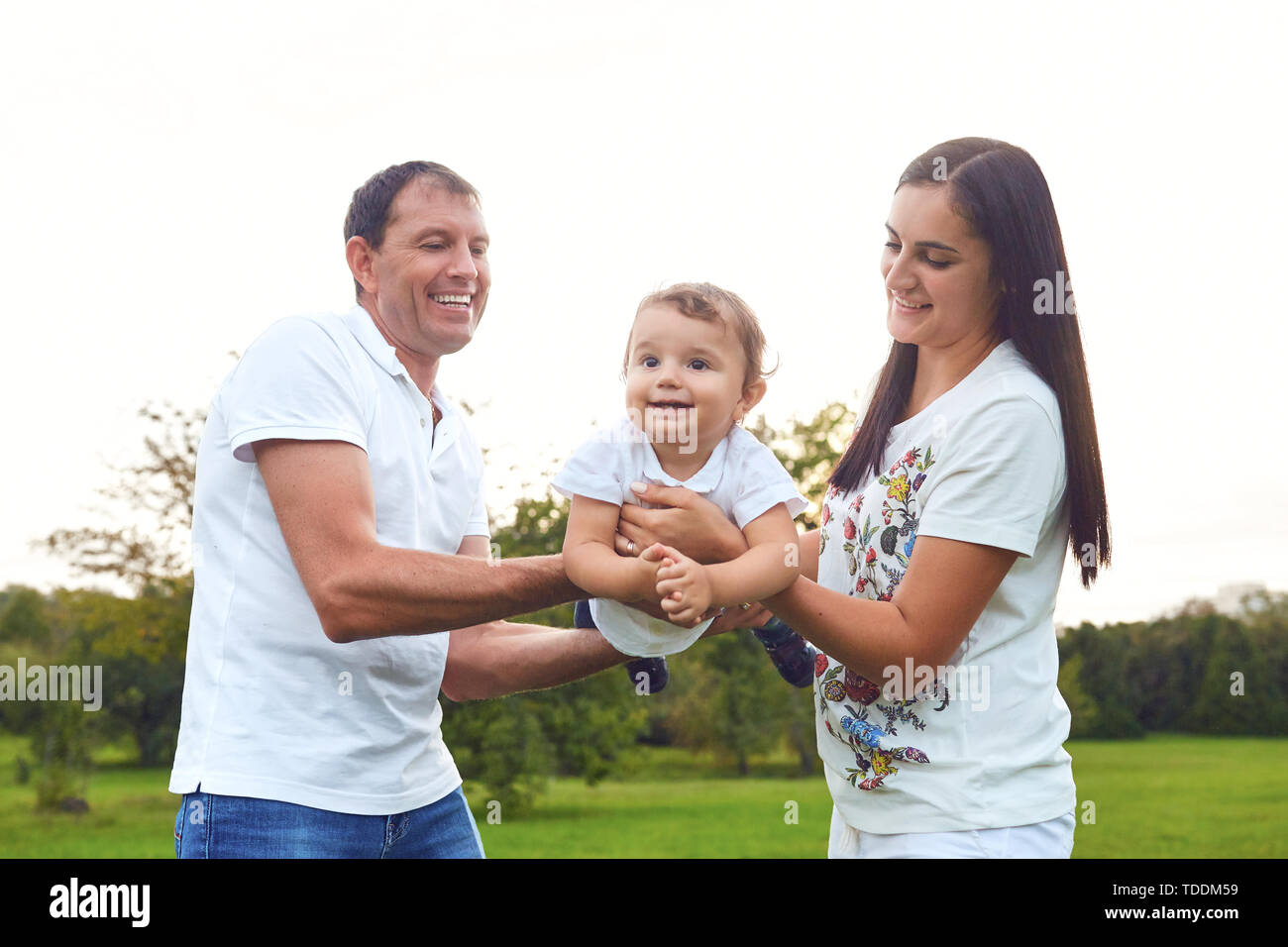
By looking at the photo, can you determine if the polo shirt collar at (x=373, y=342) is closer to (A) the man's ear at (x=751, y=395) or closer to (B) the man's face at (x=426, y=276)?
(B) the man's face at (x=426, y=276)

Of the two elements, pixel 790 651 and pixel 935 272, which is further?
pixel 790 651

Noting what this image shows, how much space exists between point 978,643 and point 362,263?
282cm

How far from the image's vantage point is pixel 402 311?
4449 millimetres

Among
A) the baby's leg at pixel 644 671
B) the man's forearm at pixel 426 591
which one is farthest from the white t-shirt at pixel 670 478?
the baby's leg at pixel 644 671

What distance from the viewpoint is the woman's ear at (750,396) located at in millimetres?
3717

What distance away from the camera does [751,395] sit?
12.3 feet

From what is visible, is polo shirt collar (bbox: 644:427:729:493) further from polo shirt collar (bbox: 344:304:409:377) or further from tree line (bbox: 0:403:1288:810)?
tree line (bbox: 0:403:1288:810)

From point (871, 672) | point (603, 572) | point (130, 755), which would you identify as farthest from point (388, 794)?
point (130, 755)

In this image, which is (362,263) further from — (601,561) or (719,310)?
(601,561)

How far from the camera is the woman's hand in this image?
3398 mm

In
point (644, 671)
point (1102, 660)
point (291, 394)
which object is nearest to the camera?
point (291, 394)

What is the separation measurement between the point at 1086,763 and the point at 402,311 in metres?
60.6

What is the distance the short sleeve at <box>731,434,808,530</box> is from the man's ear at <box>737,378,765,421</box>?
12 centimetres

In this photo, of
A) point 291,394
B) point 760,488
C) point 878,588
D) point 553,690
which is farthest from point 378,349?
point 553,690
